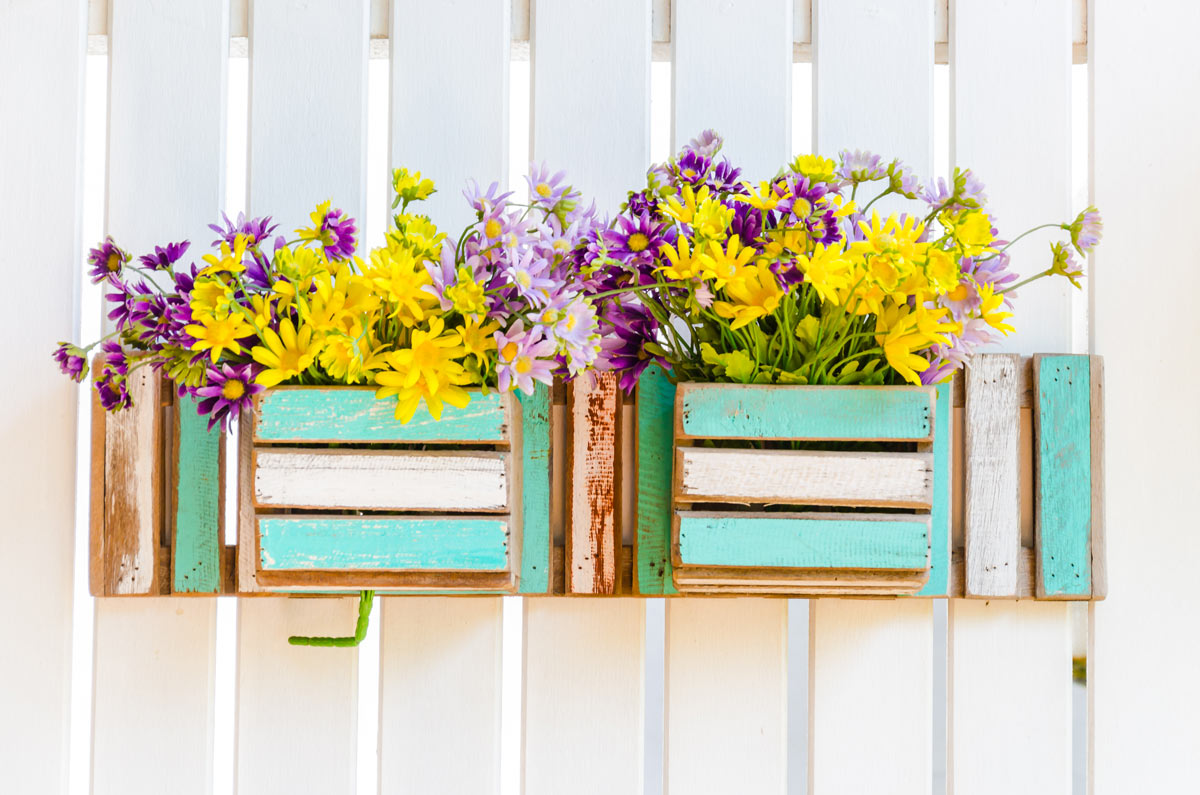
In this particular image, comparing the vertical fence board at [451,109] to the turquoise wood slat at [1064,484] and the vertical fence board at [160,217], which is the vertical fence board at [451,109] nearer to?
the vertical fence board at [160,217]

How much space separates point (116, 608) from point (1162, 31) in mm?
1334

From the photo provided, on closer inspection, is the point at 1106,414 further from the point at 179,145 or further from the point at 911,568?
the point at 179,145

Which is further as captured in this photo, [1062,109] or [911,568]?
[1062,109]

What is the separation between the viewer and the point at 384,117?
1050 mm

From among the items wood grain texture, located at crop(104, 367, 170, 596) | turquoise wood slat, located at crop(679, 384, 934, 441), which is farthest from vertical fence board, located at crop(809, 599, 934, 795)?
wood grain texture, located at crop(104, 367, 170, 596)

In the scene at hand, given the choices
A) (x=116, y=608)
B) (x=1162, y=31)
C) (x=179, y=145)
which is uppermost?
(x=1162, y=31)

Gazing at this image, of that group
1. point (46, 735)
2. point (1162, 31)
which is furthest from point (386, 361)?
point (1162, 31)

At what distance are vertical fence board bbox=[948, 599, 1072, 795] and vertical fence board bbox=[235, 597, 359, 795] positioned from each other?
2.20 ft

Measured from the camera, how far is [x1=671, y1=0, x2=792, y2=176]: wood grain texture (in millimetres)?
951

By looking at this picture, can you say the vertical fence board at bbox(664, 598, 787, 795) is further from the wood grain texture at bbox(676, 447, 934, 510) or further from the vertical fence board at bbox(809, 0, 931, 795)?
the wood grain texture at bbox(676, 447, 934, 510)

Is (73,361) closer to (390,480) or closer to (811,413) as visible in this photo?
(390,480)

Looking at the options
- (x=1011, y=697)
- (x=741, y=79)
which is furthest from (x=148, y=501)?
(x=1011, y=697)

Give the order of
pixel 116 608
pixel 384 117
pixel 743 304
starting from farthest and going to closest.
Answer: pixel 384 117 → pixel 116 608 → pixel 743 304

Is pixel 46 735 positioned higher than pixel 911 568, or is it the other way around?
pixel 911 568
